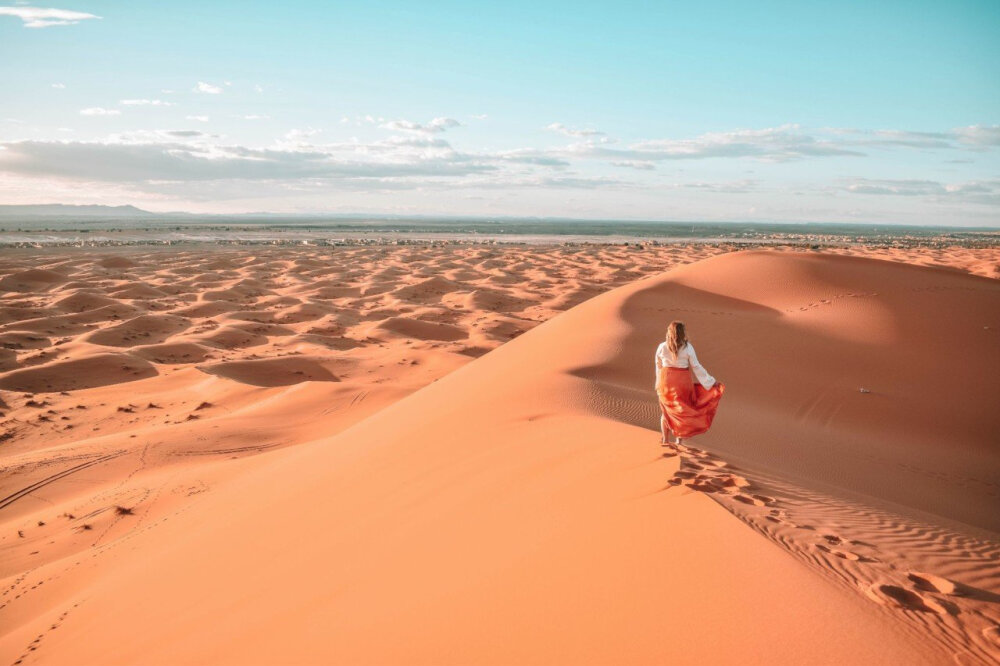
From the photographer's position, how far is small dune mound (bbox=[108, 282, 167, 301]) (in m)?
20.9

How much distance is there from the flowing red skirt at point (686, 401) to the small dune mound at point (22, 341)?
578 inches

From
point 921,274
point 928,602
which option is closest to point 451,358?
point 921,274

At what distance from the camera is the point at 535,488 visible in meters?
4.50

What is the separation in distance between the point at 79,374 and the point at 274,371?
11.8 ft

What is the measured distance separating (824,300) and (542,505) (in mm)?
9729

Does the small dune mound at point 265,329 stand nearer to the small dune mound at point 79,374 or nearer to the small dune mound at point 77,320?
the small dune mound at point 79,374

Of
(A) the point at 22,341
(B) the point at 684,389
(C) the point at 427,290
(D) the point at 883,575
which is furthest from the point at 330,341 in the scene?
(D) the point at 883,575

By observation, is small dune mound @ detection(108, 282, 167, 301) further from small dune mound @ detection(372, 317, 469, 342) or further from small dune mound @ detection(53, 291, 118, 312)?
small dune mound @ detection(372, 317, 469, 342)

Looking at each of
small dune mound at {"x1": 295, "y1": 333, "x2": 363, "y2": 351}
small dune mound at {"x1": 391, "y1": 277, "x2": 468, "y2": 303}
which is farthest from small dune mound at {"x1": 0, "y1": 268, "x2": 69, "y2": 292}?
small dune mound at {"x1": 295, "y1": 333, "x2": 363, "y2": 351}

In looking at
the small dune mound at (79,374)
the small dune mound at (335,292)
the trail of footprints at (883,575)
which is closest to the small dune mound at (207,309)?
the small dune mound at (335,292)

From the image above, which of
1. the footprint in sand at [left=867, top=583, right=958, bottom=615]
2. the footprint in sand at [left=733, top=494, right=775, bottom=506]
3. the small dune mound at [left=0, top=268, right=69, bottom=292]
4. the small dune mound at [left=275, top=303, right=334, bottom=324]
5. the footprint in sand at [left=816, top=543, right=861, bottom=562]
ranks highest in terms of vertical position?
the footprint in sand at [left=867, top=583, right=958, bottom=615]

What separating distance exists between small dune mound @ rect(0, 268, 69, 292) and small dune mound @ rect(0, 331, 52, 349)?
9373mm

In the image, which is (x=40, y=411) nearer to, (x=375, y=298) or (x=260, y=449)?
(x=260, y=449)

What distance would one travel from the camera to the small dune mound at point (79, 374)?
11031mm
